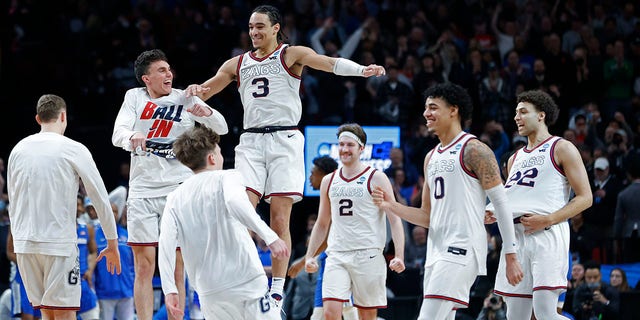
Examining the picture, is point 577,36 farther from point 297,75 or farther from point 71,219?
point 71,219

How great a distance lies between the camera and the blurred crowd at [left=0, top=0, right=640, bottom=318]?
56.9 feet

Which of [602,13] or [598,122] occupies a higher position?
[602,13]

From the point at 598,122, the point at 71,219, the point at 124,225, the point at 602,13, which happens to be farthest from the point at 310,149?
the point at 71,219

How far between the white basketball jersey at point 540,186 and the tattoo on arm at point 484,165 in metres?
1.13

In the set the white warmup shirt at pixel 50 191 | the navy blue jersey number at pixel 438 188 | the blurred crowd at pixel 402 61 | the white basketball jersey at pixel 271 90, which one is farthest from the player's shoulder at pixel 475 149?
the blurred crowd at pixel 402 61

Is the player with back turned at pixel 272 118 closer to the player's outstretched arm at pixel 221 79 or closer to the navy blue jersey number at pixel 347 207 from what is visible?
the player's outstretched arm at pixel 221 79

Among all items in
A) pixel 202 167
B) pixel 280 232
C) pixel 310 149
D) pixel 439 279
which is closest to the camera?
pixel 202 167

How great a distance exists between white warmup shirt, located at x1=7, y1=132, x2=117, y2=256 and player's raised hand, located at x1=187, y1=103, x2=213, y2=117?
1084mm

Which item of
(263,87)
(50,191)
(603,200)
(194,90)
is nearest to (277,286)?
(263,87)

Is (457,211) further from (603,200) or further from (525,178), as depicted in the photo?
(603,200)

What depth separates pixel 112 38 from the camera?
18.9 metres

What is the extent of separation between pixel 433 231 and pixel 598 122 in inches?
390

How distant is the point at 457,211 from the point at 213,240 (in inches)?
82.1

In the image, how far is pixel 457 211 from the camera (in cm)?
844
